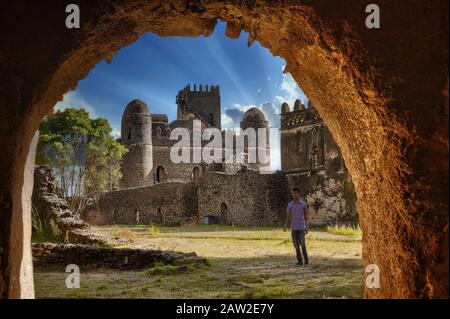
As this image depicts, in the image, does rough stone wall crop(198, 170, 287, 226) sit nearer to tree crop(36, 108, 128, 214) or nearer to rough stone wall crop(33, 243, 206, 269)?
tree crop(36, 108, 128, 214)

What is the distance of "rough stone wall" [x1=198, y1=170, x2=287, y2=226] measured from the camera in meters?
28.5

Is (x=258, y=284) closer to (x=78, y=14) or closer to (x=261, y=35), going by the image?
(x=261, y=35)

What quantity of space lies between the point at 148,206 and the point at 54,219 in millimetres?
18950

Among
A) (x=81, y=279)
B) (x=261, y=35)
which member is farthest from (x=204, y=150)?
(x=261, y=35)

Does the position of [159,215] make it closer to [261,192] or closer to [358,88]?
[261,192]

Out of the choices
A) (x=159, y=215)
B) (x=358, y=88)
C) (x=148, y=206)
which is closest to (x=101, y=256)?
(x=358, y=88)

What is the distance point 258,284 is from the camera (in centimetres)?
690

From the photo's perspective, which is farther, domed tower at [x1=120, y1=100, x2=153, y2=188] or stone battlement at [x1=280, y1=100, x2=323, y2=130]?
domed tower at [x1=120, y1=100, x2=153, y2=188]

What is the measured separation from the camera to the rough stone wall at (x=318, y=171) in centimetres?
2356

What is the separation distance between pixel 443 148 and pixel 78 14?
2630mm

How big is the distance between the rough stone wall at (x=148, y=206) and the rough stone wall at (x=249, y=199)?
2.07 metres

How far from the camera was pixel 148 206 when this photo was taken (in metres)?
32.5

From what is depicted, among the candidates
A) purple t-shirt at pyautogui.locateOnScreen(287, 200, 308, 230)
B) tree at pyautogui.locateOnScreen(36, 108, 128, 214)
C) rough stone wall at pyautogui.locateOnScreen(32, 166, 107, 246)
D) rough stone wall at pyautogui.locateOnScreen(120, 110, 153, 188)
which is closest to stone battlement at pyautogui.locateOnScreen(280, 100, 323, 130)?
tree at pyautogui.locateOnScreen(36, 108, 128, 214)

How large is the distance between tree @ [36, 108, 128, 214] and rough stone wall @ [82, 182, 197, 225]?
21.6 feet
